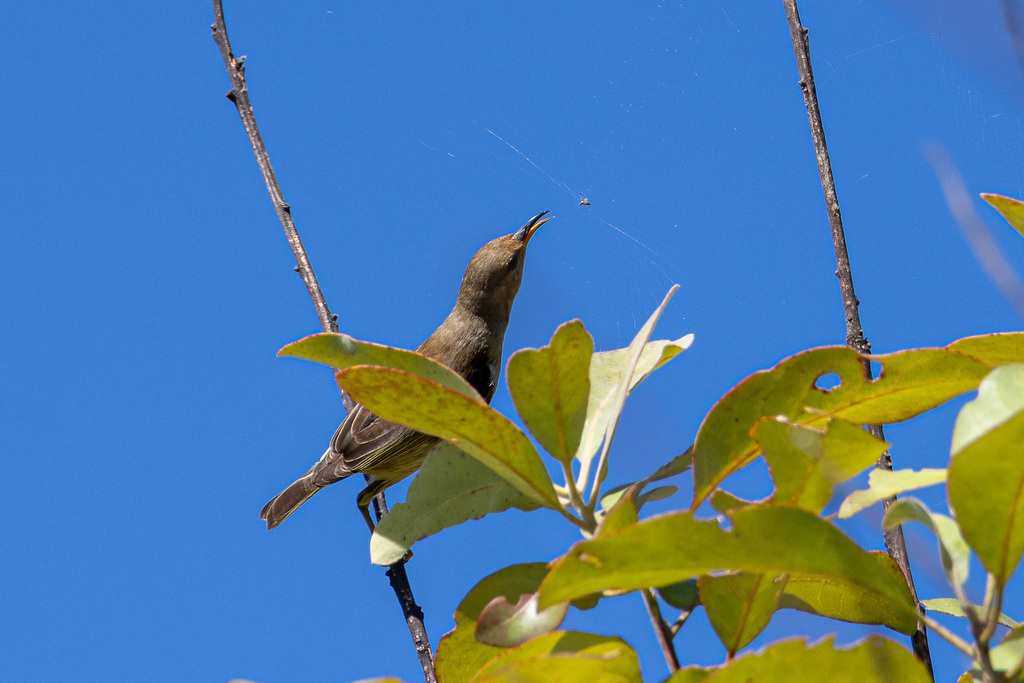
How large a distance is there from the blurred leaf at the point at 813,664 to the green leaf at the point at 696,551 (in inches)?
2.9

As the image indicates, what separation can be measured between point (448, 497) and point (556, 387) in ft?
0.86

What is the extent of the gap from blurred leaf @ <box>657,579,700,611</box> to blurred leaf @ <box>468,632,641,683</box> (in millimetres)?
76

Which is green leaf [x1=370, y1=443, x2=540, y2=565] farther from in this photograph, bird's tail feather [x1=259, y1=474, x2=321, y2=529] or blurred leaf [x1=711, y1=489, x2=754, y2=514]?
bird's tail feather [x1=259, y1=474, x2=321, y2=529]

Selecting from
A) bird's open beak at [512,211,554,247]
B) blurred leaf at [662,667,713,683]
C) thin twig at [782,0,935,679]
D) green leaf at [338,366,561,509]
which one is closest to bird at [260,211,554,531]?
bird's open beak at [512,211,554,247]

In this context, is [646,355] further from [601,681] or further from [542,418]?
[601,681]

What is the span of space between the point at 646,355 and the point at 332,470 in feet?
10.4

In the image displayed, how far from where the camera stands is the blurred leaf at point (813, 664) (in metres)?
0.83

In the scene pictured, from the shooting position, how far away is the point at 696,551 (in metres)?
0.85

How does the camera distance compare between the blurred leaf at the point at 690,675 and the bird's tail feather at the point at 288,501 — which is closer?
the blurred leaf at the point at 690,675

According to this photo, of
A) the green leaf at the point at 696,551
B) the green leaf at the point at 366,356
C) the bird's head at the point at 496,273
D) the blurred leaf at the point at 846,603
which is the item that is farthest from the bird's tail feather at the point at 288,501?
the green leaf at the point at 696,551

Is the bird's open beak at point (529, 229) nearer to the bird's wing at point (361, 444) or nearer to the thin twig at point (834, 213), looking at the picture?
the bird's wing at point (361, 444)

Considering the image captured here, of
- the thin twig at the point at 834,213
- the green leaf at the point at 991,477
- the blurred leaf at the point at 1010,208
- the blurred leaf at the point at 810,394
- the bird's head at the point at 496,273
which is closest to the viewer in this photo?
the green leaf at the point at 991,477

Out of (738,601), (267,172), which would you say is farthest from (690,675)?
(267,172)

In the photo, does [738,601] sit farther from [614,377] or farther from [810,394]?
[614,377]
